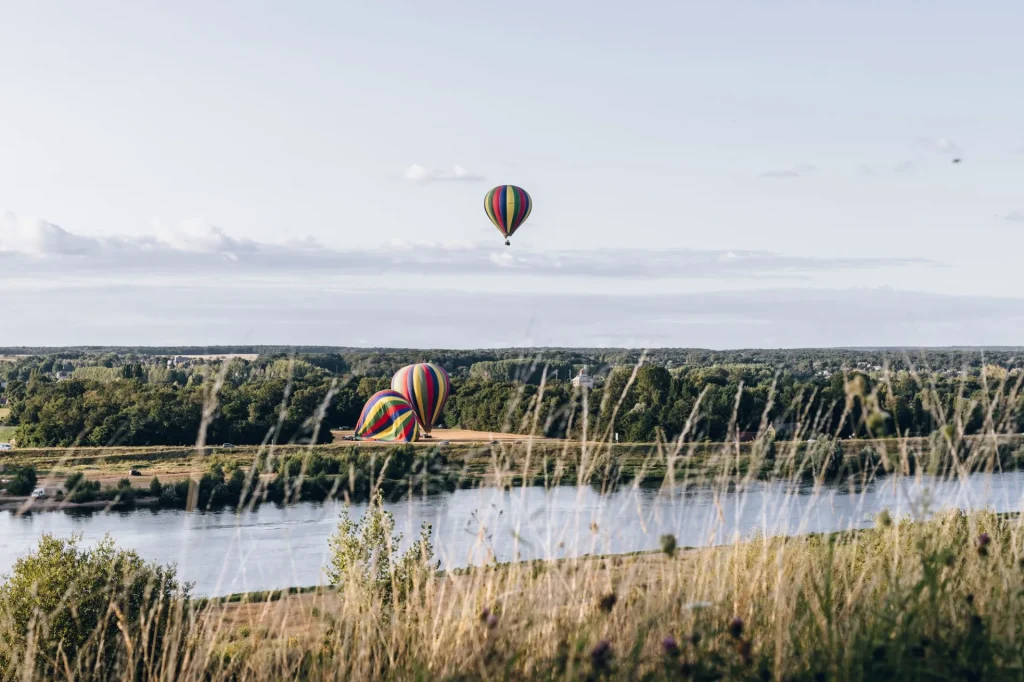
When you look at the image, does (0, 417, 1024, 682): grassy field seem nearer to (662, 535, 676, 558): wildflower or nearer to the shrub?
(662, 535, 676, 558): wildflower

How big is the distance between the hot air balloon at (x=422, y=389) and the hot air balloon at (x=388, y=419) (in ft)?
4.28

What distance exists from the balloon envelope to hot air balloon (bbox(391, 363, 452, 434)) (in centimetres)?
1102

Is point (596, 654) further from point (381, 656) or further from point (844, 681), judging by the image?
point (381, 656)

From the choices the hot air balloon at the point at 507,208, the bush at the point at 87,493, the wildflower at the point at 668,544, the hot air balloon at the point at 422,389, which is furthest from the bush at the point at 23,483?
the wildflower at the point at 668,544

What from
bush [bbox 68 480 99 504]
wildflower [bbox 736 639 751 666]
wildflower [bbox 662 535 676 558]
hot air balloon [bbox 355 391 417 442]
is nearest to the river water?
wildflower [bbox 662 535 676 558]

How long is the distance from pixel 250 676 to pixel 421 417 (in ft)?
155

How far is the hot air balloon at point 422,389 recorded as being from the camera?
164ft

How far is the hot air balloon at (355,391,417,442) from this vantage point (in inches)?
1875

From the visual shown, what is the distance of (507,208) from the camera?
41.3 metres

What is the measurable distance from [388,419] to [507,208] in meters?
12.1

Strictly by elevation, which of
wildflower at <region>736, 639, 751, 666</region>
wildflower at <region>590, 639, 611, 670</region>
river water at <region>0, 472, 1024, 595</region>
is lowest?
river water at <region>0, 472, 1024, 595</region>

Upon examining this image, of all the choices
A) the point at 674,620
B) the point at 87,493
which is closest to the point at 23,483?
the point at 87,493

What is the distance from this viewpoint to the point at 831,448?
166 inches

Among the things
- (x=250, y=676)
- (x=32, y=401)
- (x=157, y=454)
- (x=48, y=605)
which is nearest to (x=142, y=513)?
(x=157, y=454)
